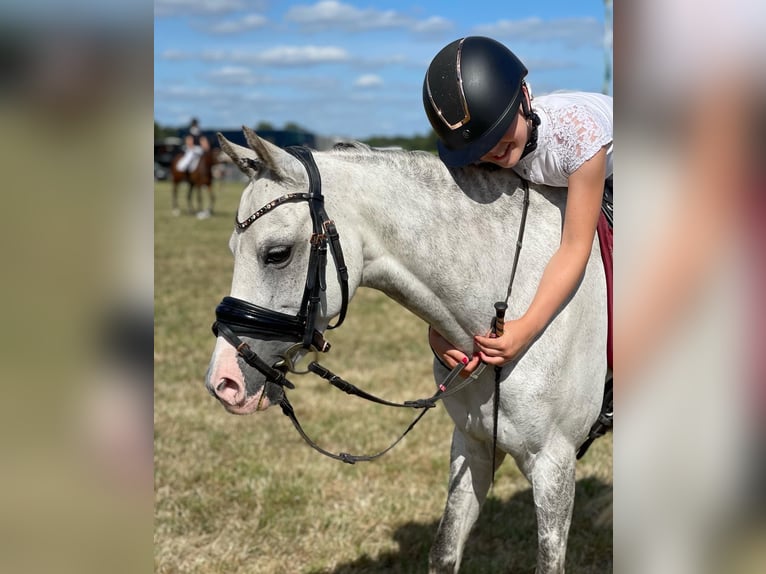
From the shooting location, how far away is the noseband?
2320 millimetres

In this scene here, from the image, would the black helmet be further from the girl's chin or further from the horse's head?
the horse's head

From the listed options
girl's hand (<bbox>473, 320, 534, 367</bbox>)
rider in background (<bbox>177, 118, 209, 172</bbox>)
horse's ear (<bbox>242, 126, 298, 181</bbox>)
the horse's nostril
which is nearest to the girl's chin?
girl's hand (<bbox>473, 320, 534, 367</bbox>)

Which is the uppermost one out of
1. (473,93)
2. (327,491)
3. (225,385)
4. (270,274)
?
(473,93)

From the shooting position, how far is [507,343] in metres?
2.47

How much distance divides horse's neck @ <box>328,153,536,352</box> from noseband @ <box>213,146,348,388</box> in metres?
0.13

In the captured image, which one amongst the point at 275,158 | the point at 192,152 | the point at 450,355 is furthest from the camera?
the point at 192,152

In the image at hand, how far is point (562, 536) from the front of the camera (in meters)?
2.73

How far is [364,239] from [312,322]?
0.33 meters

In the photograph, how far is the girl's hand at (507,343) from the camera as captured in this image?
8.10ft

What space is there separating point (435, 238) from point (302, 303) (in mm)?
513

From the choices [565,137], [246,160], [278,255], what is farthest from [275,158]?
[565,137]

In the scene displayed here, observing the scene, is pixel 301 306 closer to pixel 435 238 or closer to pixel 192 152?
pixel 435 238
